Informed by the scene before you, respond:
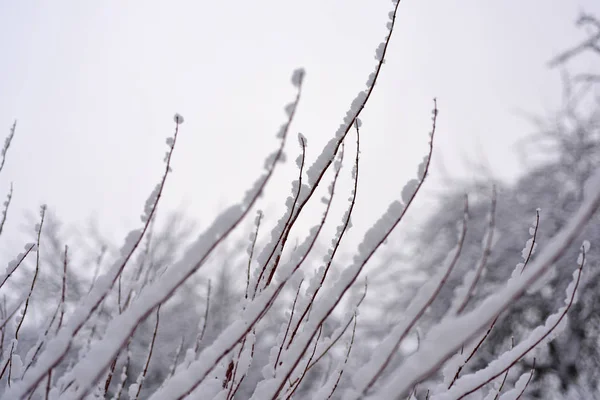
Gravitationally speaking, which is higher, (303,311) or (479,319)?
(303,311)

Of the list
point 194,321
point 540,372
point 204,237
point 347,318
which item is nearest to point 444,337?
point 204,237

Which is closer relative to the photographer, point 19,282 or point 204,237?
point 204,237

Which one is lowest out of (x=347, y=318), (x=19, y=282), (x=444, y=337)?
(x=444, y=337)

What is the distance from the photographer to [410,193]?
927 mm

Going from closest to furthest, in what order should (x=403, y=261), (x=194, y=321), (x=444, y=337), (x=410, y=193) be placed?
(x=444, y=337)
(x=410, y=193)
(x=403, y=261)
(x=194, y=321)

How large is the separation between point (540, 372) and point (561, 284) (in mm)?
1007

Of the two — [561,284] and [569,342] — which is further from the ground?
[561,284]

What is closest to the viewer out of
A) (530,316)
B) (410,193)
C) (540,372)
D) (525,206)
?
(410,193)

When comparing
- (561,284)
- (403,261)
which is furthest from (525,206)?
(403,261)

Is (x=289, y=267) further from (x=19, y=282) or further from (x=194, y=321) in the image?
(x=19, y=282)

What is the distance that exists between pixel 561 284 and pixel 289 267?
5.05 m

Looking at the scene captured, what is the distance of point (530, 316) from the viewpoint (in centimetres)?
509

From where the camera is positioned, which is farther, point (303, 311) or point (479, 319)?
point (303, 311)

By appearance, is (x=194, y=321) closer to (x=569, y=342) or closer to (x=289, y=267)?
(x=569, y=342)
